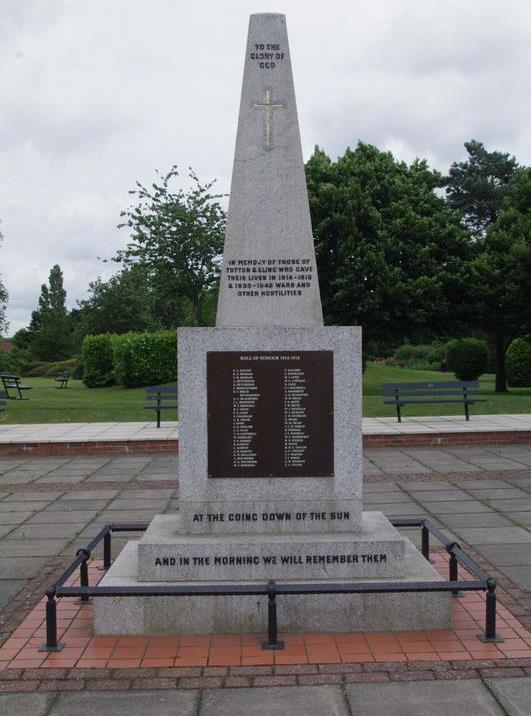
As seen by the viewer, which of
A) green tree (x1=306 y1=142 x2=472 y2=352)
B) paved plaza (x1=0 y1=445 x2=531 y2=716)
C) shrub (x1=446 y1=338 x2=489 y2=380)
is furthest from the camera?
shrub (x1=446 y1=338 x2=489 y2=380)

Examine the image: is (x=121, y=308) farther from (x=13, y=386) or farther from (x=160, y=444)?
(x=160, y=444)

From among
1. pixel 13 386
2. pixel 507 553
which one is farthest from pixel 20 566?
pixel 13 386

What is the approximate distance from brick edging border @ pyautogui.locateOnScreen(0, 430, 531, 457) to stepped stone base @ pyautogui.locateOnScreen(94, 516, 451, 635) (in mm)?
7592

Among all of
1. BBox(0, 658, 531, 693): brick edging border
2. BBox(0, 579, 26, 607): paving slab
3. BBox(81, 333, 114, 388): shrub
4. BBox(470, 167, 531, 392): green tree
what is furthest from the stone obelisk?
BBox(81, 333, 114, 388): shrub

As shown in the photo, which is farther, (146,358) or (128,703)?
(146,358)

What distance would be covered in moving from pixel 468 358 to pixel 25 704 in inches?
1019

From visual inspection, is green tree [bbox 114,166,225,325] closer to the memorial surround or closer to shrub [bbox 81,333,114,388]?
shrub [bbox 81,333,114,388]

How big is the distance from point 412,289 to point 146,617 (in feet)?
66.7

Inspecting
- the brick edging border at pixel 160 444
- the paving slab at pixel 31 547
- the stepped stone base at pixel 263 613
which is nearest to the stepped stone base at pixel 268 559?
the stepped stone base at pixel 263 613

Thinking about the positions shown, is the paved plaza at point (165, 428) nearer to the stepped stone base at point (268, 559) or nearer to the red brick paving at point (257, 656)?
the stepped stone base at point (268, 559)

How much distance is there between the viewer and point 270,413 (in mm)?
5082

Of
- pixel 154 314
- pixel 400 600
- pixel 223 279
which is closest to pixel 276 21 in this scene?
pixel 223 279

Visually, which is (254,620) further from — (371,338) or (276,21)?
(371,338)

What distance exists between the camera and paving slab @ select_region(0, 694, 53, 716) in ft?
11.8
